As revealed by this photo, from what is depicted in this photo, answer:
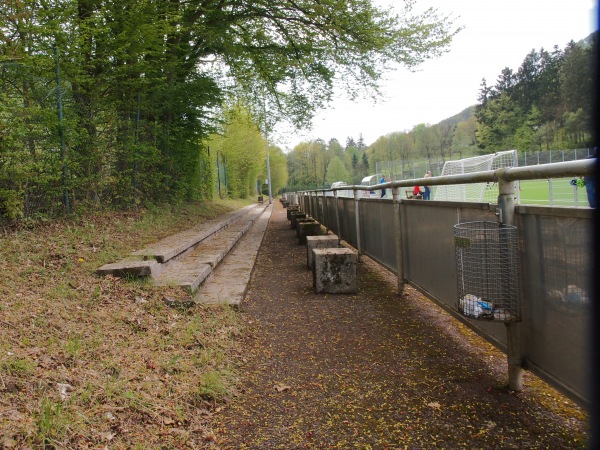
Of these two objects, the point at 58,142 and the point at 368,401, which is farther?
the point at 58,142

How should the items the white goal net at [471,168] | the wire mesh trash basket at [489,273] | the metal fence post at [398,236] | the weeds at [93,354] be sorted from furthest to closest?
the white goal net at [471,168]
the metal fence post at [398,236]
the wire mesh trash basket at [489,273]
the weeds at [93,354]

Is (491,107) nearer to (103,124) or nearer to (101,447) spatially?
(103,124)

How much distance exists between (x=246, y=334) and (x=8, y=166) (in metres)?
4.27

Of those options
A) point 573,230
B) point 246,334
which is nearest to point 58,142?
point 246,334

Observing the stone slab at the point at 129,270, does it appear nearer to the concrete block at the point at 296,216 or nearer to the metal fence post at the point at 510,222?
the metal fence post at the point at 510,222

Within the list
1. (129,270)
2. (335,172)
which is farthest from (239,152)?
(335,172)

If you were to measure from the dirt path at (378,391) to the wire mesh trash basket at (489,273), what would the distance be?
582 millimetres

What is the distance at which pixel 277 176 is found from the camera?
261ft

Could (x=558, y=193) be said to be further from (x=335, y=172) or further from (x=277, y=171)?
(x=277, y=171)

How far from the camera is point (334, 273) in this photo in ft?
19.4

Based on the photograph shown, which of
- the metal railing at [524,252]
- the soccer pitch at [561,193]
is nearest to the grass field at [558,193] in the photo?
the soccer pitch at [561,193]

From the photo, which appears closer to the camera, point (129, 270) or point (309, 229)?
point (129, 270)

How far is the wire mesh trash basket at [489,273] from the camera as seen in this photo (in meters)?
2.64

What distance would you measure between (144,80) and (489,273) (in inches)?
350
